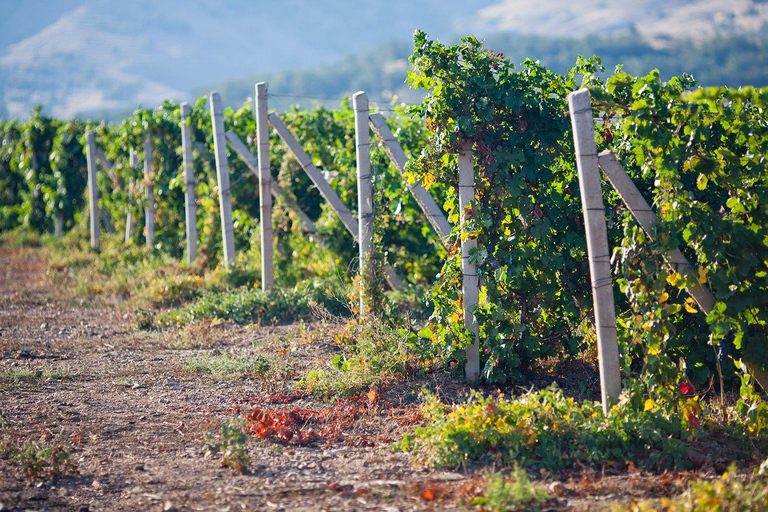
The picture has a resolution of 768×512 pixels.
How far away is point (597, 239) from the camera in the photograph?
4684 millimetres

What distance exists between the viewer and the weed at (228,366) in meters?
→ 6.37

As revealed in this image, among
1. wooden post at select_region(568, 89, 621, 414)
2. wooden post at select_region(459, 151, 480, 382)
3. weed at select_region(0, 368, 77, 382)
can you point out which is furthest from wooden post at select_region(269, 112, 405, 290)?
wooden post at select_region(568, 89, 621, 414)

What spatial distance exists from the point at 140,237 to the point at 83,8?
655 ft

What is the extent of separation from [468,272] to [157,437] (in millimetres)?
2420

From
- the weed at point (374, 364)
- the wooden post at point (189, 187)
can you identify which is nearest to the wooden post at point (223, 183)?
the wooden post at point (189, 187)

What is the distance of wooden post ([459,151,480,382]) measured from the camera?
18.3 feet

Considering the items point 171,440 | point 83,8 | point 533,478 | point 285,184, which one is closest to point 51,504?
point 171,440

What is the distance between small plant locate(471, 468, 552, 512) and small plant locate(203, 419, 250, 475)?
54.3 inches

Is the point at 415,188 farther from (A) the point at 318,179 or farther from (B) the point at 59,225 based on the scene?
(B) the point at 59,225

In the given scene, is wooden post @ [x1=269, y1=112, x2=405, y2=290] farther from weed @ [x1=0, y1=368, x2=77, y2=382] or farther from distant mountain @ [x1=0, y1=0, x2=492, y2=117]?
distant mountain @ [x1=0, y1=0, x2=492, y2=117]

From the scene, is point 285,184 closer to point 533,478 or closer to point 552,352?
point 552,352

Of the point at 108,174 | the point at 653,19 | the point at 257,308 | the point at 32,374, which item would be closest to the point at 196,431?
the point at 32,374

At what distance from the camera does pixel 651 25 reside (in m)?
134

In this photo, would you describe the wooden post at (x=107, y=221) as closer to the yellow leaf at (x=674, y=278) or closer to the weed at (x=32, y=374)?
the weed at (x=32, y=374)
